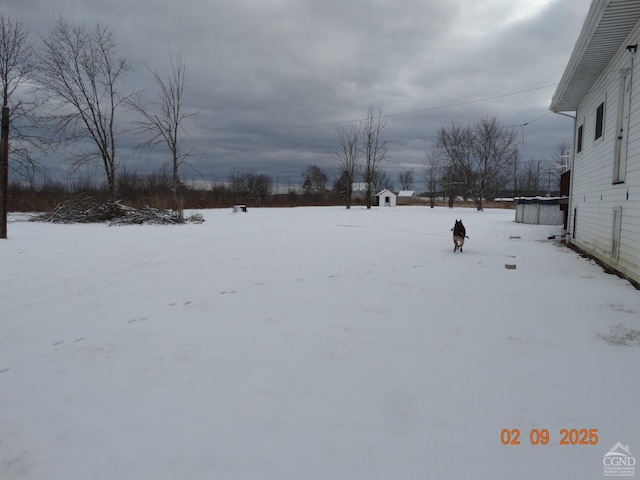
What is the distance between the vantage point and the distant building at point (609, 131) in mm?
6664

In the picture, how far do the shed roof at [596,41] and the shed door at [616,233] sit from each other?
336cm

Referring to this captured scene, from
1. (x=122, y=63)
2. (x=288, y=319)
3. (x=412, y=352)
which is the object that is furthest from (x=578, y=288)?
(x=122, y=63)

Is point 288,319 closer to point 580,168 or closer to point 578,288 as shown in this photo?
point 578,288

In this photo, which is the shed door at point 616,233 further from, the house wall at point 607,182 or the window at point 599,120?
the window at point 599,120

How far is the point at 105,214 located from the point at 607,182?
21.4 metres

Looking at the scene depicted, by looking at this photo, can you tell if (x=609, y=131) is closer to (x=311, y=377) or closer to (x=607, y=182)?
(x=607, y=182)

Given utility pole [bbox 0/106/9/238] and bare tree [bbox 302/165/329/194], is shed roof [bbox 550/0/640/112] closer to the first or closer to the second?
utility pole [bbox 0/106/9/238]

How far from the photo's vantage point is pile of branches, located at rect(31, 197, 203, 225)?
1944 centimetres

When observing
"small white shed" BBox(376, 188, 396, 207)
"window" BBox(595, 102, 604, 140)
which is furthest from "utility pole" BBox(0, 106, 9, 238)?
"small white shed" BBox(376, 188, 396, 207)

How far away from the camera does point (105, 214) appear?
20.2 meters

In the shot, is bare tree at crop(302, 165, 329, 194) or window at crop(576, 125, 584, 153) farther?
bare tree at crop(302, 165, 329, 194)

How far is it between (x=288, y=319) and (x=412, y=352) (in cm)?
166

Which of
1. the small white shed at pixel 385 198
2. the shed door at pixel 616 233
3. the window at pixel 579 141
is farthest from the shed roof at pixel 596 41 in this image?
the small white shed at pixel 385 198

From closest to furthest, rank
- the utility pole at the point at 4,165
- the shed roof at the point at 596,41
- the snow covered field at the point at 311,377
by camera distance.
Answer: the snow covered field at the point at 311,377 → the shed roof at the point at 596,41 → the utility pole at the point at 4,165
